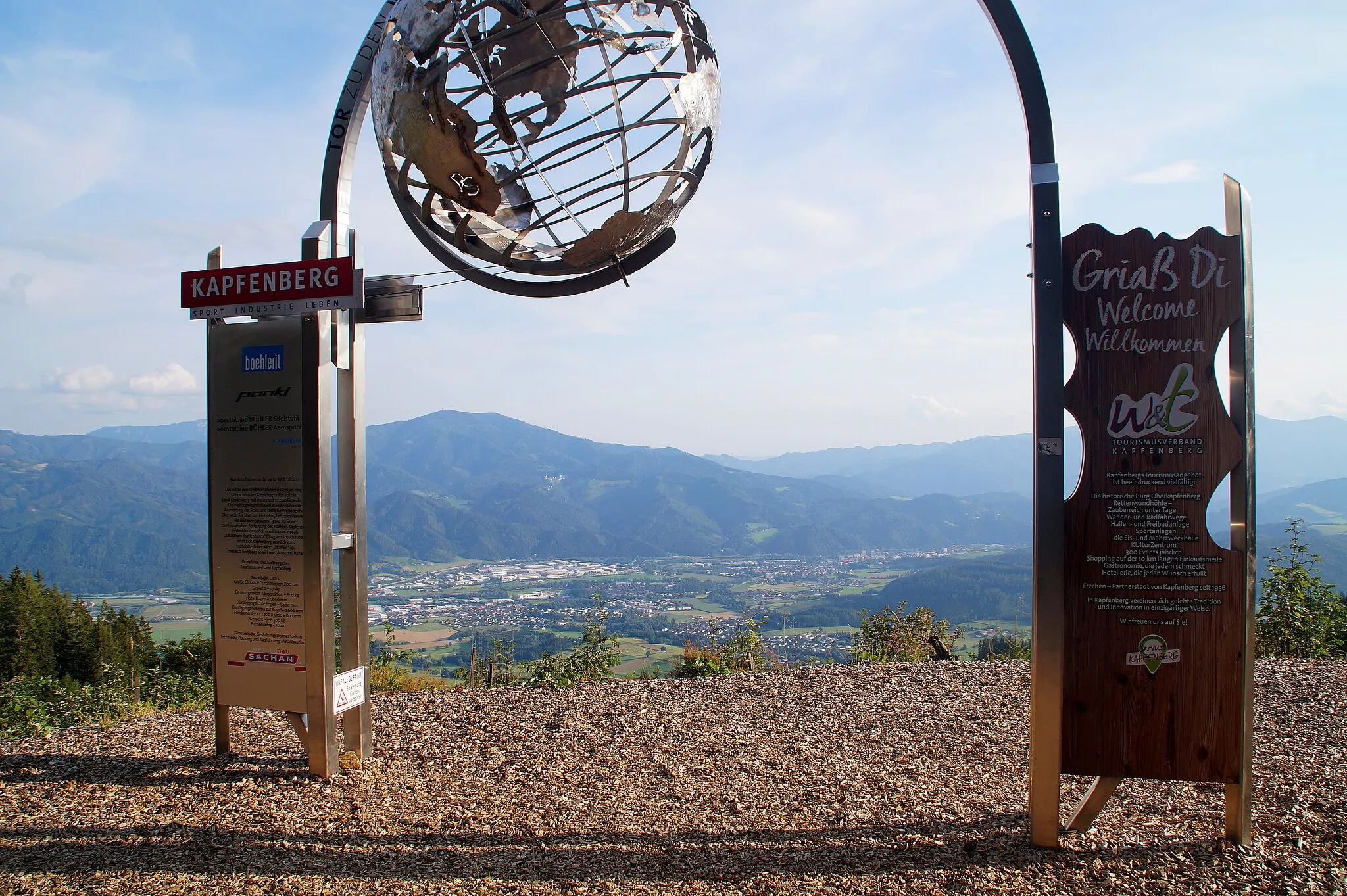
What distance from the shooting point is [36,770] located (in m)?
5.56

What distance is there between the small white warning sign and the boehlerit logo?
2.08 metres

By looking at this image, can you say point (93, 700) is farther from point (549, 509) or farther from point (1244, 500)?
point (549, 509)

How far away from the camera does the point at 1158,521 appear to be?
4.14m

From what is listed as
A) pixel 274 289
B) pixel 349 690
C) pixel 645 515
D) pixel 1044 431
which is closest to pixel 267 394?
pixel 274 289

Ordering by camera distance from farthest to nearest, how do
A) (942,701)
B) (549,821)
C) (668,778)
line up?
(942,701) < (668,778) < (549,821)

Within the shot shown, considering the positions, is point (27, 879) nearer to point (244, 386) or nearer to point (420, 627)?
point (244, 386)

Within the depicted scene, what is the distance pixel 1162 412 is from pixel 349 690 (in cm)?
519

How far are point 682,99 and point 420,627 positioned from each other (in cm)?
4066

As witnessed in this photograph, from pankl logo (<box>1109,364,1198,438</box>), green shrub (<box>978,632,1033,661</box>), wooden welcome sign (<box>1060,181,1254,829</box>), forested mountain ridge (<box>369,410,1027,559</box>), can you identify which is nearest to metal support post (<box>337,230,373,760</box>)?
wooden welcome sign (<box>1060,181,1254,829</box>)

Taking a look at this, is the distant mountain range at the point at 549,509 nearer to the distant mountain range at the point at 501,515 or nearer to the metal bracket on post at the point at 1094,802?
the distant mountain range at the point at 501,515

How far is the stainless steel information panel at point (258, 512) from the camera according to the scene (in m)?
5.46

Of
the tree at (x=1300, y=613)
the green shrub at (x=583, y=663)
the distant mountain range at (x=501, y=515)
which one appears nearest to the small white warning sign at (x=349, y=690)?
the green shrub at (x=583, y=663)

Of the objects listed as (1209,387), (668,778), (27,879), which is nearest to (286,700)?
(27,879)

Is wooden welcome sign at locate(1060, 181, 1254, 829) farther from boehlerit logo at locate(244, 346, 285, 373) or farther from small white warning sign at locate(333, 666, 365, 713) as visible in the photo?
boehlerit logo at locate(244, 346, 285, 373)
